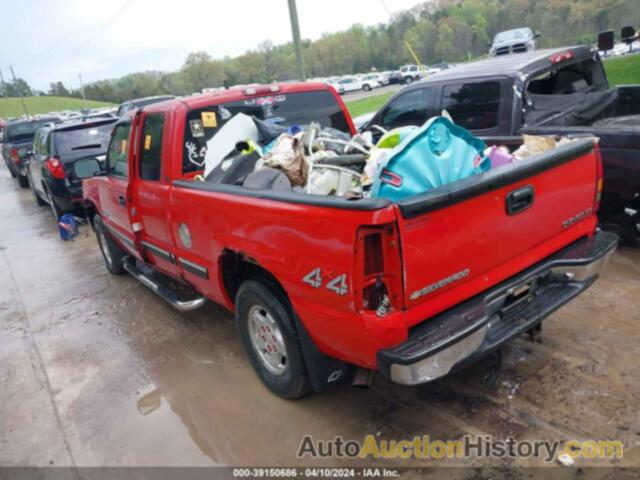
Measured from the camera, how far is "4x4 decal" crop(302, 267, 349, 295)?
2367mm

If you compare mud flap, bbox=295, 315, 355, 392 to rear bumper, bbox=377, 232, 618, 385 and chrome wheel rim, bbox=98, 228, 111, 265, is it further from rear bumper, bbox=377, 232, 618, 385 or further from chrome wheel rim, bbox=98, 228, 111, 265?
chrome wheel rim, bbox=98, 228, 111, 265

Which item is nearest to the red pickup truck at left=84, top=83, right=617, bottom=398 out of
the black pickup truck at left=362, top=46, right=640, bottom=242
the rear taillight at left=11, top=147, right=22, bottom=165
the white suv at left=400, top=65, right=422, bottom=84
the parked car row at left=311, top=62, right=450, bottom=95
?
the black pickup truck at left=362, top=46, right=640, bottom=242

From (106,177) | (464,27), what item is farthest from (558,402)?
(464,27)

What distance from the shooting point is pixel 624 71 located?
1379 centimetres

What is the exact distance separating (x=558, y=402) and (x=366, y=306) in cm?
148

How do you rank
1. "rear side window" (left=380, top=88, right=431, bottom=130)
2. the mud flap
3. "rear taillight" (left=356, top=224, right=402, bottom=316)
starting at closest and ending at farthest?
"rear taillight" (left=356, top=224, right=402, bottom=316) < the mud flap < "rear side window" (left=380, top=88, right=431, bottom=130)

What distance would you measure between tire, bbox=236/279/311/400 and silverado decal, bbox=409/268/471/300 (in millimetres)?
872

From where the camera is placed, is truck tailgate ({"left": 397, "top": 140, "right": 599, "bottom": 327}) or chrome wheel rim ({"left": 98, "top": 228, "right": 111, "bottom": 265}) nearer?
truck tailgate ({"left": 397, "top": 140, "right": 599, "bottom": 327})

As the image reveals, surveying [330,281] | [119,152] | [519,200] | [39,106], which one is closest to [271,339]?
[330,281]

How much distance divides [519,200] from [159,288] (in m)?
3.17

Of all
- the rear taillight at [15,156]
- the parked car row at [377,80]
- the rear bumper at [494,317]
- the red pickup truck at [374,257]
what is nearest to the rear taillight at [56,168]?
the red pickup truck at [374,257]

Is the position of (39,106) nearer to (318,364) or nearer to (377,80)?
(377,80)

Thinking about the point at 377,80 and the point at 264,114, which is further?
the point at 377,80

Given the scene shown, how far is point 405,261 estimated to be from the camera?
2.29 m
